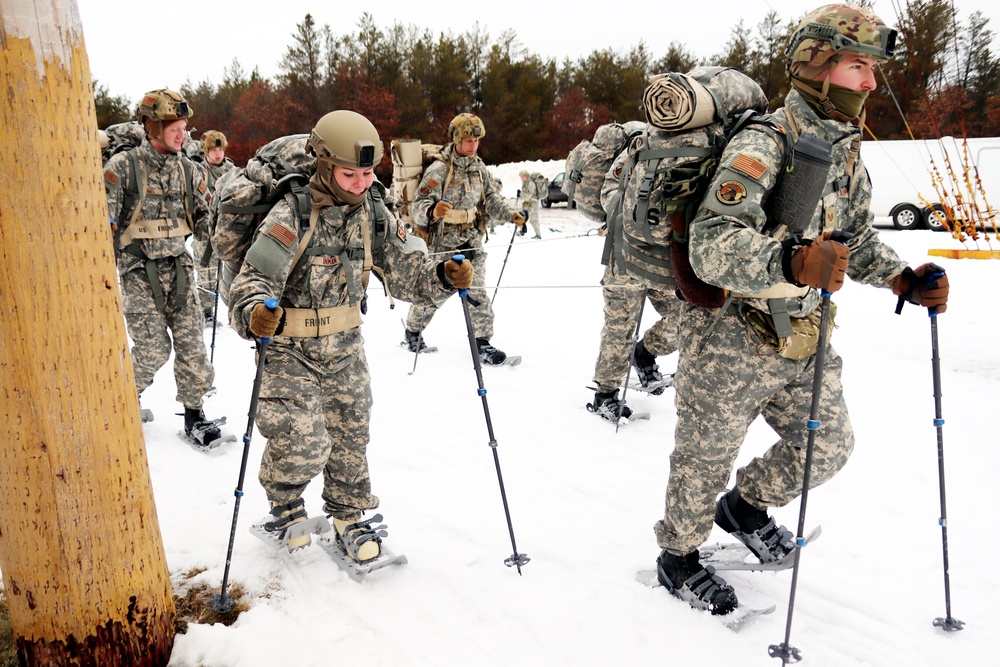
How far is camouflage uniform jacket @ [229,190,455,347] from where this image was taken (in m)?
3.31

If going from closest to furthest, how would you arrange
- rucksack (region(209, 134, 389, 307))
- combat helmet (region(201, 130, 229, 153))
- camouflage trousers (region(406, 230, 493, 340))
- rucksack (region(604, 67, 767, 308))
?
rucksack (region(604, 67, 767, 308)) → rucksack (region(209, 134, 389, 307)) → camouflage trousers (region(406, 230, 493, 340)) → combat helmet (region(201, 130, 229, 153))

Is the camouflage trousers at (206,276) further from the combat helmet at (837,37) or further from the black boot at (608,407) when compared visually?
the combat helmet at (837,37)

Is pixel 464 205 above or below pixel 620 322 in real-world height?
above

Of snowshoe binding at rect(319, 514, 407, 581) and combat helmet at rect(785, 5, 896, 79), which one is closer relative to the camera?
combat helmet at rect(785, 5, 896, 79)

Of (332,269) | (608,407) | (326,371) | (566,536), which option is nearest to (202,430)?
(326,371)

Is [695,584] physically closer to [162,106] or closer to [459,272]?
[459,272]

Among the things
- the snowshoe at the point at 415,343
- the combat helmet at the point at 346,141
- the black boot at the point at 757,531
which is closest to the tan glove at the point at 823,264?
the black boot at the point at 757,531

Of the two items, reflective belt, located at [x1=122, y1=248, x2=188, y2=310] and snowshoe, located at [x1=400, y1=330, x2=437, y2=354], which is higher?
reflective belt, located at [x1=122, y1=248, x2=188, y2=310]

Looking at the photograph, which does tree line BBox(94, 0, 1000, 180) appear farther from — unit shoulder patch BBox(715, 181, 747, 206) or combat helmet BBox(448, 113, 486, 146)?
unit shoulder patch BBox(715, 181, 747, 206)

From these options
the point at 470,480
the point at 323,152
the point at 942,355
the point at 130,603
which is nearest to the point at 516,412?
the point at 470,480

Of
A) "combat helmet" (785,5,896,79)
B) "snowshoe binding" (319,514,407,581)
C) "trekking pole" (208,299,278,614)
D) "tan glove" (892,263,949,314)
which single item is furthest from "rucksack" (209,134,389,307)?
"tan glove" (892,263,949,314)

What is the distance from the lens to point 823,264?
8.36 feet

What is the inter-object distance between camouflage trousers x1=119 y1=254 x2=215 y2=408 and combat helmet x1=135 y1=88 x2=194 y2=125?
1121mm

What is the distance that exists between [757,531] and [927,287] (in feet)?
4.98
